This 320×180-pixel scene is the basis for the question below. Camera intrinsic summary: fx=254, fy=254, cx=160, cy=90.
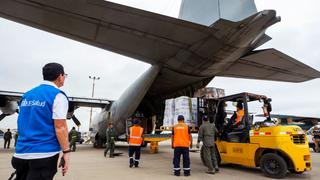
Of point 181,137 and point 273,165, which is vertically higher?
point 181,137

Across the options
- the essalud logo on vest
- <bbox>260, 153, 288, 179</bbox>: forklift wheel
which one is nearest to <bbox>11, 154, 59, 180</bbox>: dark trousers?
the essalud logo on vest

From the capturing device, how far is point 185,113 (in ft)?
27.5

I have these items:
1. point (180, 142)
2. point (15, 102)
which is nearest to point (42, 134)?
point (180, 142)

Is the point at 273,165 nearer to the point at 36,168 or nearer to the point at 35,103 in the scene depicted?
the point at 36,168

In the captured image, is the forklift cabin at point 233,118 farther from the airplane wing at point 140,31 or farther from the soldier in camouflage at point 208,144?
the airplane wing at point 140,31

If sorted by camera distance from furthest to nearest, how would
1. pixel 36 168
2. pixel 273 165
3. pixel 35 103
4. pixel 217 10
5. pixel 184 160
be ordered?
pixel 184 160 → pixel 273 165 → pixel 217 10 → pixel 35 103 → pixel 36 168

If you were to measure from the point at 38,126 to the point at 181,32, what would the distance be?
4.71 meters

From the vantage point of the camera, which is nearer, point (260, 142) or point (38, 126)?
point (38, 126)

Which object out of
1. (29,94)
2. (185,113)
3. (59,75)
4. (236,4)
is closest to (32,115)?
(29,94)

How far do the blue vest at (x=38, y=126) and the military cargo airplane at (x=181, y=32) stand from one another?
3.34 m

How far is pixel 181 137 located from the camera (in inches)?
270

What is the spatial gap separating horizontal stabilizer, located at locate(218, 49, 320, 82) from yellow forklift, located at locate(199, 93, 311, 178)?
119 cm

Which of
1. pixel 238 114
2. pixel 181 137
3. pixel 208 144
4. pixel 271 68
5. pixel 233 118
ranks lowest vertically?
pixel 208 144

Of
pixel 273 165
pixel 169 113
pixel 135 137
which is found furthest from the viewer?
pixel 169 113
